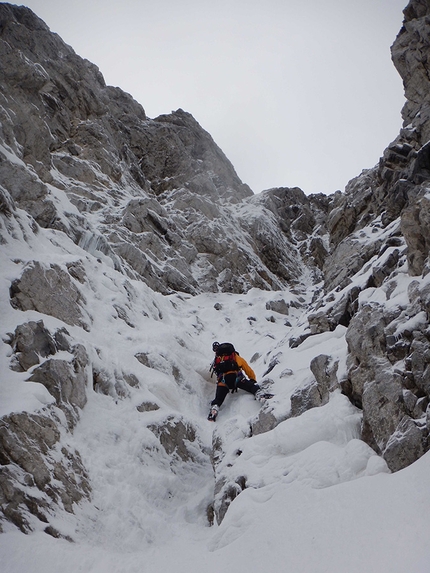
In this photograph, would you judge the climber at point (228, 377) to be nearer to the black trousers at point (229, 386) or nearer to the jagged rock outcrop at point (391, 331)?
the black trousers at point (229, 386)

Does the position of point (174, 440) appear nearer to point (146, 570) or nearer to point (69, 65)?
point (146, 570)

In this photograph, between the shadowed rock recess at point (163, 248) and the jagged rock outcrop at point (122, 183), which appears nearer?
the shadowed rock recess at point (163, 248)

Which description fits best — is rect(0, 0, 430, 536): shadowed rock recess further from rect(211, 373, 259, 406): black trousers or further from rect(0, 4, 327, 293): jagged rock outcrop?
rect(211, 373, 259, 406): black trousers

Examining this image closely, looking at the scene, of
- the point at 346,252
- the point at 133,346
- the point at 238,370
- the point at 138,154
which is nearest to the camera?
the point at 238,370

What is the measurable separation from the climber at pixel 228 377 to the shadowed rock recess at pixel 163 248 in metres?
1.37

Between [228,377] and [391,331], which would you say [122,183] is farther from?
[391,331]

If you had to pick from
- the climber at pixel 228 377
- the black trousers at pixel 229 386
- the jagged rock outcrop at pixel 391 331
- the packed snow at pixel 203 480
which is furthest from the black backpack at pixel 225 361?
the jagged rock outcrop at pixel 391 331

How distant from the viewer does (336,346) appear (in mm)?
9938

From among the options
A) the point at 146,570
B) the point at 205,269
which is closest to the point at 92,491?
the point at 146,570

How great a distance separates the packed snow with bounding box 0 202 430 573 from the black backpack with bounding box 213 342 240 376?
30.0 inches

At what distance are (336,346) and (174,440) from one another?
439 cm

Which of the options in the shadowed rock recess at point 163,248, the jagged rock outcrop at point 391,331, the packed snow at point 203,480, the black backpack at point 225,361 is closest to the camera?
the packed snow at point 203,480

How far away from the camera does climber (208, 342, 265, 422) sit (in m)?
11.4

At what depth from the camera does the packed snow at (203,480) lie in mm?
4891
